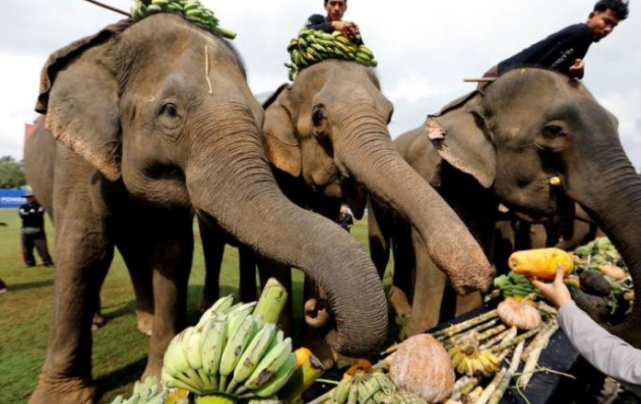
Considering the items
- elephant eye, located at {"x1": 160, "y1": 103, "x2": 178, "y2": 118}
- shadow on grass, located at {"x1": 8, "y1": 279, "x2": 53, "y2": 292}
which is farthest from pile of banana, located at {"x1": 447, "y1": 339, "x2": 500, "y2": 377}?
shadow on grass, located at {"x1": 8, "y1": 279, "x2": 53, "y2": 292}

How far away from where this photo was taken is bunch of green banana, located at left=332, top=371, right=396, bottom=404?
159 centimetres

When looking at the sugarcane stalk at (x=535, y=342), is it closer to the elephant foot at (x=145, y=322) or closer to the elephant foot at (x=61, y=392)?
the elephant foot at (x=61, y=392)

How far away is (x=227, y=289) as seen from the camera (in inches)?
268

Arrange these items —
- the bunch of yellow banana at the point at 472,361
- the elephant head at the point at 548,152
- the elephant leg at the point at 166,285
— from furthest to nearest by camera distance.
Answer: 1. the elephant leg at the point at 166,285
2. the elephant head at the point at 548,152
3. the bunch of yellow banana at the point at 472,361

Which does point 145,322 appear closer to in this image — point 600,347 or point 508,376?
point 508,376

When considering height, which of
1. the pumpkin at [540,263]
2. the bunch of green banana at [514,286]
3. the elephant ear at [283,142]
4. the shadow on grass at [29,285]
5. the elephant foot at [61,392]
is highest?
the elephant ear at [283,142]

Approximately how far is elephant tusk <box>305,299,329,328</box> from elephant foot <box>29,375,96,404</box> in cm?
168

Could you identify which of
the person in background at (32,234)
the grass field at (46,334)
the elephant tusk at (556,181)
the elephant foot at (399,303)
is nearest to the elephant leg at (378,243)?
the elephant foot at (399,303)

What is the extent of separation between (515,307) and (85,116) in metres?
3.01

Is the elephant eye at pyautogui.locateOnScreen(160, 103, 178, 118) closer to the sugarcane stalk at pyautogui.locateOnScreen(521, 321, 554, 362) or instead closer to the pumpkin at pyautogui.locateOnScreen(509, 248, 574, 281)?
the pumpkin at pyautogui.locateOnScreen(509, 248, 574, 281)

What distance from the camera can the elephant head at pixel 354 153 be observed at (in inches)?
82.7

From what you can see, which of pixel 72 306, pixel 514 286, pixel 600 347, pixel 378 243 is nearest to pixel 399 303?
pixel 378 243

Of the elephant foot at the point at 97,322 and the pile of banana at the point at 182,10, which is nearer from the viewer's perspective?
the pile of banana at the point at 182,10

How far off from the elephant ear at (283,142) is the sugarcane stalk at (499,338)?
6.57 ft
